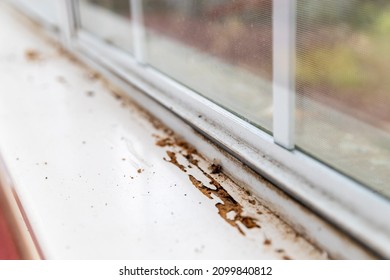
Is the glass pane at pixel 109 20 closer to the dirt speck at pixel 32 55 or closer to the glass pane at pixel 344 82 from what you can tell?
the dirt speck at pixel 32 55

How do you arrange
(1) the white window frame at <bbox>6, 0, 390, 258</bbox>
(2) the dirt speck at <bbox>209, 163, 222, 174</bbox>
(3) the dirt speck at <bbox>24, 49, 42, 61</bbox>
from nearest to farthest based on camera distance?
(1) the white window frame at <bbox>6, 0, 390, 258</bbox> → (2) the dirt speck at <bbox>209, 163, 222, 174</bbox> → (3) the dirt speck at <bbox>24, 49, 42, 61</bbox>

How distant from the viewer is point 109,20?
5.00ft

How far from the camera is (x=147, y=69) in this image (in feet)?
3.81

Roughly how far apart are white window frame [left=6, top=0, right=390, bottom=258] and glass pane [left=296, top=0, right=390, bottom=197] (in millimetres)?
25

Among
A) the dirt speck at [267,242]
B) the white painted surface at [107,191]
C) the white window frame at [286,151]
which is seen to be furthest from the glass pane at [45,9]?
the dirt speck at [267,242]

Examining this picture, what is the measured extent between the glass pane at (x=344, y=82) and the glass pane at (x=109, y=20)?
2.13ft

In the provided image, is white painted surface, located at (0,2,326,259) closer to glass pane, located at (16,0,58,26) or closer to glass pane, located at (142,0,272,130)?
glass pane, located at (142,0,272,130)

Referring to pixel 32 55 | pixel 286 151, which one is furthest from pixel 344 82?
pixel 32 55

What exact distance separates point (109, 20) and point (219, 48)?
488 millimetres

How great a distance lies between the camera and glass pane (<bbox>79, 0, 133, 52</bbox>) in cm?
139

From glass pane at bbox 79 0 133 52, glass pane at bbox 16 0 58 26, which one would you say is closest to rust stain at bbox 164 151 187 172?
glass pane at bbox 79 0 133 52

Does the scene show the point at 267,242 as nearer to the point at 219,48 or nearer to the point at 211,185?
the point at 211,185

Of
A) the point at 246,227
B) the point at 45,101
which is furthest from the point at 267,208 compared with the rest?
the point at 45,101

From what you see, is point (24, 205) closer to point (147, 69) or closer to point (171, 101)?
point (171, 101)
